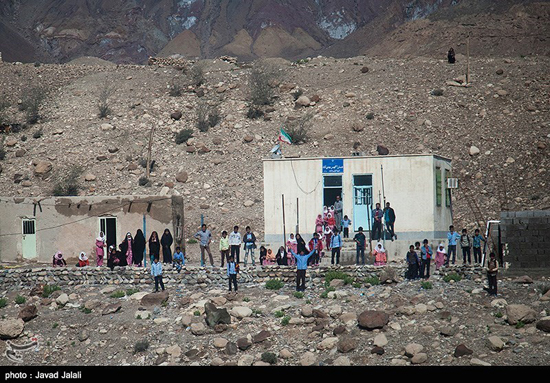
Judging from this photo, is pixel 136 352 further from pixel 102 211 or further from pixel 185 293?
pixel 102 211

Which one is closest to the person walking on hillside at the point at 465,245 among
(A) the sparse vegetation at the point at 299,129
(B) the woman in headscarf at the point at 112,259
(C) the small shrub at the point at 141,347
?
(C) the small shrub at the point at 141,347

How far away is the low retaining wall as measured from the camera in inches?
985

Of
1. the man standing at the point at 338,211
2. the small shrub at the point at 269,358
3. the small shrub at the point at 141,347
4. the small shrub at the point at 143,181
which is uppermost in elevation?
the small shrub at the point at 143,181

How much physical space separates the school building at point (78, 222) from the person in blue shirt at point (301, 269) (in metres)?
6.24

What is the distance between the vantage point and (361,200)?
29094 millimetres

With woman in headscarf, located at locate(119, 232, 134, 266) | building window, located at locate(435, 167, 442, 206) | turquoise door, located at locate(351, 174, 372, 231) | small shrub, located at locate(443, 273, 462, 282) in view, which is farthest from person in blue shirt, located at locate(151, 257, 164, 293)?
building window, located at locate(435, 167, 442, 206)

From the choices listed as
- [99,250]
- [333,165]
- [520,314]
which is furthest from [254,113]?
[520,314]

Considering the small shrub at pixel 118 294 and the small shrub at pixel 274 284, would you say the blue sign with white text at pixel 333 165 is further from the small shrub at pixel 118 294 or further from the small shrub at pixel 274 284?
the small shrub at pixel 118 294

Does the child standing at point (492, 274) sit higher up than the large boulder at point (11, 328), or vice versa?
the child standing at point (492, 274)

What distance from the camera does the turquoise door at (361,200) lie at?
95.2 ft

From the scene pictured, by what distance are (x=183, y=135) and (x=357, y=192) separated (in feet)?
61.9

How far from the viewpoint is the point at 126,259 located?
27.0m

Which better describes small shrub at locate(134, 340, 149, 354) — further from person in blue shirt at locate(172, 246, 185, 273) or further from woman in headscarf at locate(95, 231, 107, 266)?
woman in headscarf at locate(95, 231, 107, 266)
